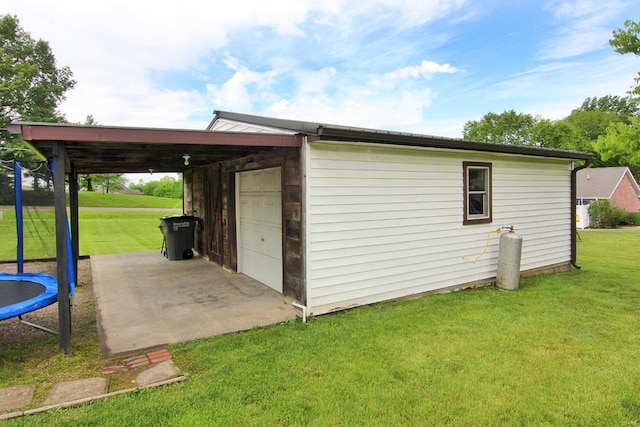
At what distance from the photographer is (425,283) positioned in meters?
5.80

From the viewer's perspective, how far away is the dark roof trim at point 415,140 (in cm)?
454

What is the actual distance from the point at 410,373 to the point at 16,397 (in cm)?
307

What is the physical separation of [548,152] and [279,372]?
6632 millimetres

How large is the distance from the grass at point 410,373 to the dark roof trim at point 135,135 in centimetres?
206

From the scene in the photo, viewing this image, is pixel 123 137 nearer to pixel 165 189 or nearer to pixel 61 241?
A: pixel 61 241

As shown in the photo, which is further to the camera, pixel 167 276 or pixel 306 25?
pixel 306 25

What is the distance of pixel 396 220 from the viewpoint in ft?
17.9

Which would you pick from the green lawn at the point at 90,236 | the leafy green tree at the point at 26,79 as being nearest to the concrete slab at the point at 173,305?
the green lawn at the point at 90,236

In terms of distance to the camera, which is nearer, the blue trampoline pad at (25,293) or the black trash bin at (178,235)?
the blue trampoline pad at (25,293)

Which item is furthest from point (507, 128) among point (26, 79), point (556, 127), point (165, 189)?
point (165, 189)

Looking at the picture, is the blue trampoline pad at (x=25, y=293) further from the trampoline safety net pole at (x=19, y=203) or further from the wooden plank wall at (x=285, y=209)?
the wooden plank wall at (x=285, y=209)

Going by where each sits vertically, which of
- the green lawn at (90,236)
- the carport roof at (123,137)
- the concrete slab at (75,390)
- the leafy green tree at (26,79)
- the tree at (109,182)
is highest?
the leafy green tree at (26,79)

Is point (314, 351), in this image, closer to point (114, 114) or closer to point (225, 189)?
point (225, 189)

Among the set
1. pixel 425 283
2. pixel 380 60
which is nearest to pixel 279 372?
pixel 425 283
